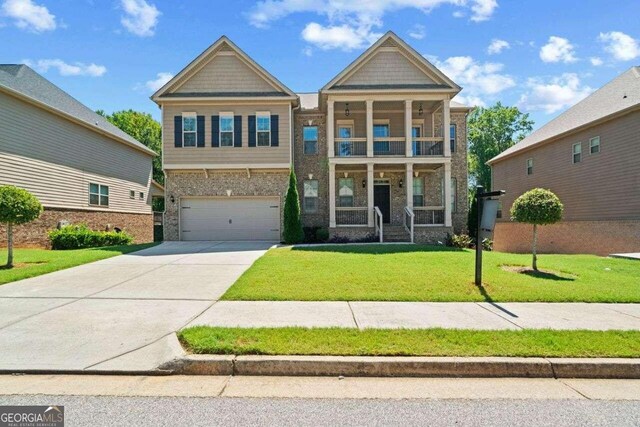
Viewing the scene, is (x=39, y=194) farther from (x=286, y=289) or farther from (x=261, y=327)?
(x=261, y=327)

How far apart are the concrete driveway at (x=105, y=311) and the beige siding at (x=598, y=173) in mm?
15874

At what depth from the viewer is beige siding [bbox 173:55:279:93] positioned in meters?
16.8

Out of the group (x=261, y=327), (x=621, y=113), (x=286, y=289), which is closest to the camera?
(x=261, y=327)

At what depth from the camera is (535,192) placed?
9.39 meters

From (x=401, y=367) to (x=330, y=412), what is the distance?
1.14 metres

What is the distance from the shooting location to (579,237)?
16.1m

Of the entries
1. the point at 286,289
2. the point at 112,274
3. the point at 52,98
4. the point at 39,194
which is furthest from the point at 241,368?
the point at 52,98

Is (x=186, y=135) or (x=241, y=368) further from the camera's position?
(x=186, y=135)

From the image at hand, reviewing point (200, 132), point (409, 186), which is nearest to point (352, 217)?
point (409, 186)

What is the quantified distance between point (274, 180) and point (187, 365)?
44.1ft

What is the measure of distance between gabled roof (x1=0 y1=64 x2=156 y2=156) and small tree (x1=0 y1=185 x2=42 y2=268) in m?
7.73

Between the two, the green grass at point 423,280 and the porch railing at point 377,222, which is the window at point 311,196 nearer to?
the porch railing at point 377,222

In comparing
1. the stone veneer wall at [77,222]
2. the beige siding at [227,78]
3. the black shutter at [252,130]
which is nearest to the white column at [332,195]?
the black shutter at [252,130]

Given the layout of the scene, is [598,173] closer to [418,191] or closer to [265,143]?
[418,191]
